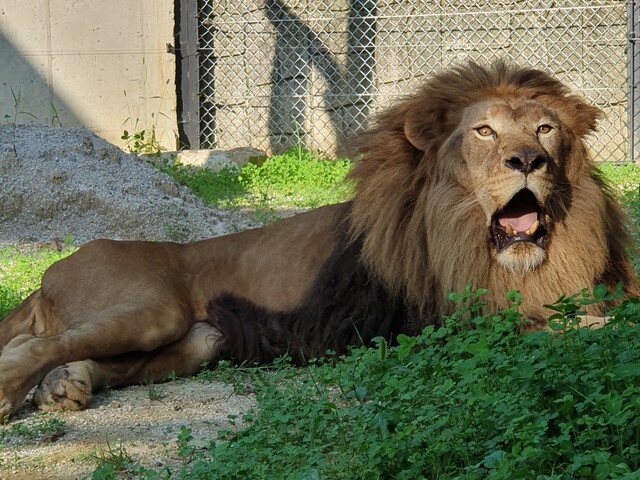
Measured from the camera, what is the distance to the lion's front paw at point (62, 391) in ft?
13.6

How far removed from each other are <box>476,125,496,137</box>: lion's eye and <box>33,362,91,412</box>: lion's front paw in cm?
184

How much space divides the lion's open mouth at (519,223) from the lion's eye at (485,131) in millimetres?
273

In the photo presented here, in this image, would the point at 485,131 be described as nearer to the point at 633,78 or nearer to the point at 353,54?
the point at 633,78

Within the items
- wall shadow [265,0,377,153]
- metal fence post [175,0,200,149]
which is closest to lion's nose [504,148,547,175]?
wall shadow [265,0,377,153]

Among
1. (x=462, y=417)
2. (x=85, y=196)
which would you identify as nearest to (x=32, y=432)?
(x=462, y=417)

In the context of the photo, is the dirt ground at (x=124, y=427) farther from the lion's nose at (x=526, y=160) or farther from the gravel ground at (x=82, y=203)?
the gravel ground at (x=82, y=203)

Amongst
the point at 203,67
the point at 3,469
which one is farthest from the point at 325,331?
the point at 203,67

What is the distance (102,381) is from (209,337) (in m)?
0.58

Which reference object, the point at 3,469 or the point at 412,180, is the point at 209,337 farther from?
the point at 3,469

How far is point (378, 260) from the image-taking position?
14.9ft

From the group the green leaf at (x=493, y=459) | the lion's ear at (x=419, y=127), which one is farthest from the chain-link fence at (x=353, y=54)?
the green leaf at (x=493, y=459)

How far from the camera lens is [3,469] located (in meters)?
3.45

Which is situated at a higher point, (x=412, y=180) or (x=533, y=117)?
(x=533, y=117)

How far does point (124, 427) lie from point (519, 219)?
1.68m
